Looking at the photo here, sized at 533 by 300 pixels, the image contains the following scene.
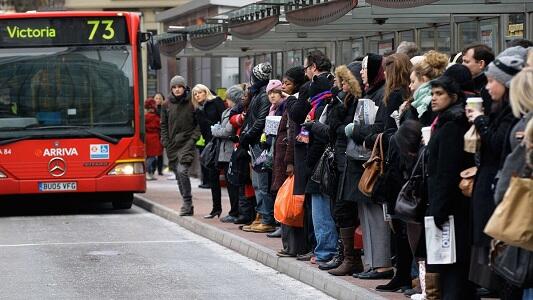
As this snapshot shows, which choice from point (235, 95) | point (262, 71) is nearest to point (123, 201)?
point (235, 95)

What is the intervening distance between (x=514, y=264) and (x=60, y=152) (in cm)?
1240

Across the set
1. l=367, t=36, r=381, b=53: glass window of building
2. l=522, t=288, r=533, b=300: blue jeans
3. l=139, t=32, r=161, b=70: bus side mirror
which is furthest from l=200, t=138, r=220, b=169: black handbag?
l=522, t=288, r=533, b=300: blue jeans

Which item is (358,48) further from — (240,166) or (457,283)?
(457,283)

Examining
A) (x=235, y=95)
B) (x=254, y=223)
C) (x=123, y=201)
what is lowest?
(x=123, y=201)

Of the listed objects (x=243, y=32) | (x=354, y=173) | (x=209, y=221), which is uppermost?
(x=243, y=32)

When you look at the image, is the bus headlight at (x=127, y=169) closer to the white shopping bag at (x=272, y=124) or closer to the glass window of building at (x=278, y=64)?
the white shopping bag at (x=272, y=124)

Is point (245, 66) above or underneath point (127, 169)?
above

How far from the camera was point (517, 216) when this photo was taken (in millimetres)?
6367

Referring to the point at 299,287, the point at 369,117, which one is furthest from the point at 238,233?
the point at 369,117

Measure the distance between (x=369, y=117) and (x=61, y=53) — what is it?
9416mm

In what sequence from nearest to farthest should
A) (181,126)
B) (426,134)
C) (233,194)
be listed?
(426,134)
(233,194)
(181,126)

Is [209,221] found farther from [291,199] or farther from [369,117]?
[369,117]

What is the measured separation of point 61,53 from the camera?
733 inches

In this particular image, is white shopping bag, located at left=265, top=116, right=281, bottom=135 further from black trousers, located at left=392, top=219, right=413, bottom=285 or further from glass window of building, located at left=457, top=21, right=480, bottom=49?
glass window of building, located at left=457, top=21, right=480, bottom=49
